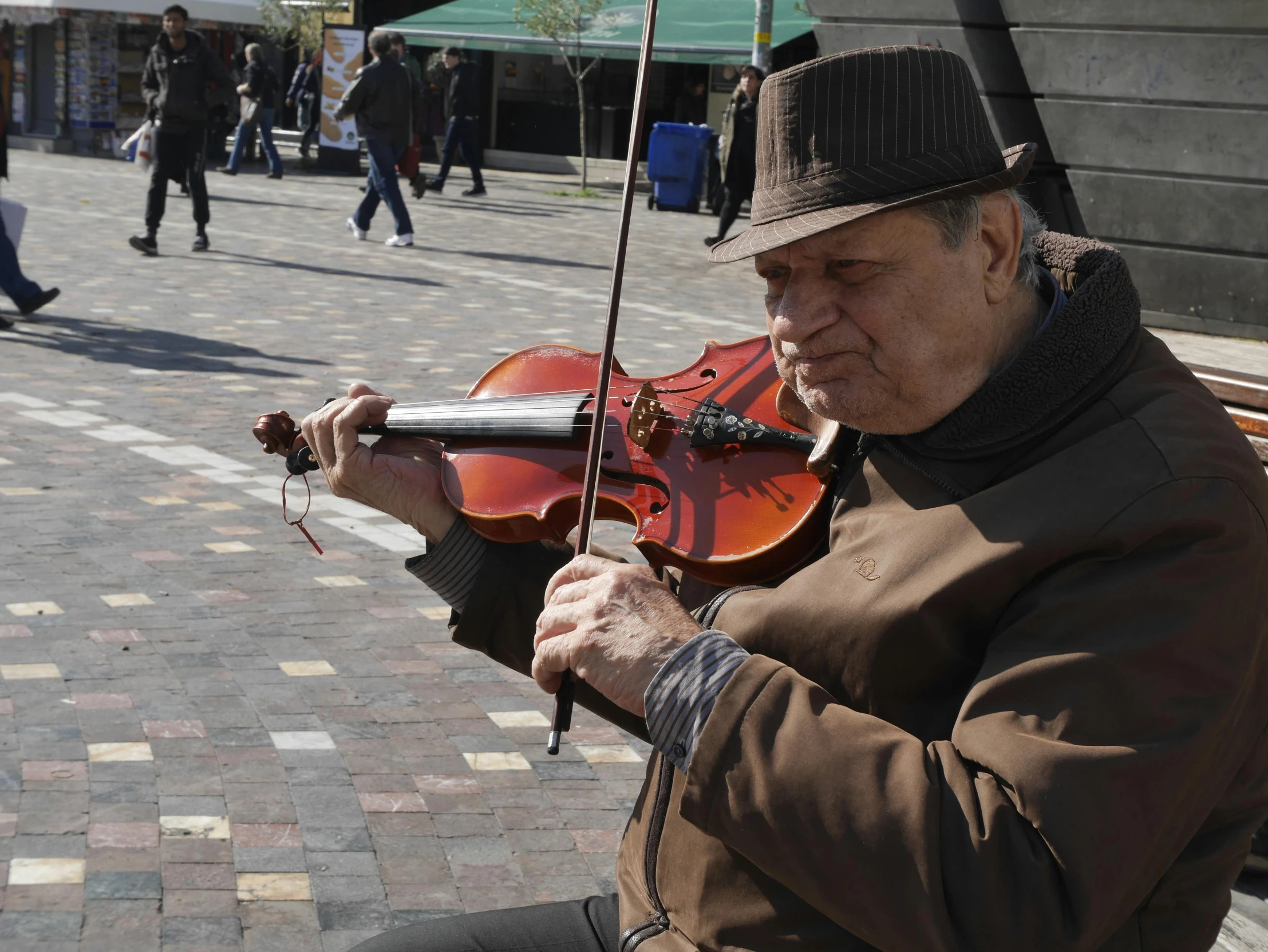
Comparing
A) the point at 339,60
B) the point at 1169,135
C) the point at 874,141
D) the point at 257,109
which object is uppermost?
the point at 339,60

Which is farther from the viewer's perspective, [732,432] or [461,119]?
[461,119]

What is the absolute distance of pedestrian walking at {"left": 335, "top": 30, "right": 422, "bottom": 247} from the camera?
13.6m

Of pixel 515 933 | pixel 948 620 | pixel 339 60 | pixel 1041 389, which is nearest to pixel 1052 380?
pixel 1041 389

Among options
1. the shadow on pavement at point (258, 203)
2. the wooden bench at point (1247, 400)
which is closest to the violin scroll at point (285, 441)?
the wooden bench at point (1247, 400)

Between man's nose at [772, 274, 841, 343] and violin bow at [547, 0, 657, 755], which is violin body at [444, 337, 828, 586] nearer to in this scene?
violin bow at [547, 0, 657, 755]

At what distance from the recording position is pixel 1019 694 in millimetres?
1335

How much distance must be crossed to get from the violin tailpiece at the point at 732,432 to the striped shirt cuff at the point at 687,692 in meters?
0.62

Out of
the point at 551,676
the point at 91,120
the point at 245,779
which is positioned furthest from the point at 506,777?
the point at 91,120

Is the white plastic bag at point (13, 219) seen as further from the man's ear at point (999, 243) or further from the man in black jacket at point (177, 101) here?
the man's ear at point (999, 243)

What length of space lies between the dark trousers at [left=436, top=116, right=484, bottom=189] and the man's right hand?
58.6 ft

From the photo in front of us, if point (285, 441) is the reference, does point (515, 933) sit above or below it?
below

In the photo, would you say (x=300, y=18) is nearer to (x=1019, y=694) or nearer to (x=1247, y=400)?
(x=1247, y=400)

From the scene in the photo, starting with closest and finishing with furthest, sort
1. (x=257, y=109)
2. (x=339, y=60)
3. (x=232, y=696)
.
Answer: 1. (x=232, y=696)
2. (x=257, y=109)
3. (x=339, y=60)

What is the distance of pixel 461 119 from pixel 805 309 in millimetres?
18814
